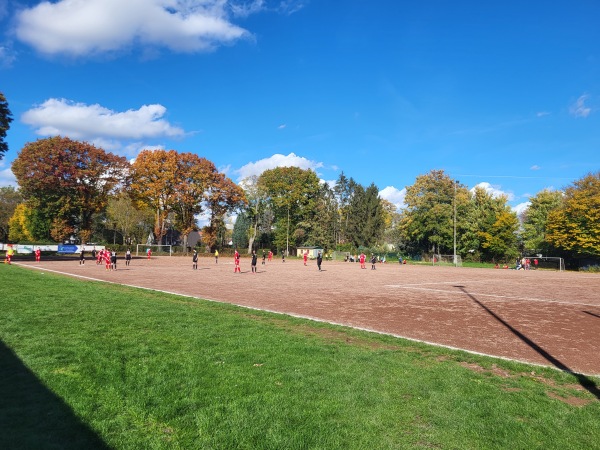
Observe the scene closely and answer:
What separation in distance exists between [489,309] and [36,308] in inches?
544

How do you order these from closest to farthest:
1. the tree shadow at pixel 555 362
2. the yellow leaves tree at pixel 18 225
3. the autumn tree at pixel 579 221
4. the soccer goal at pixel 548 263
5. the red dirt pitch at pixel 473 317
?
the tree shadow at pixel 555 362
the red dirt pitch at pixel 473 317
the autumn tree at pixel 579 221
the soccer goal at pixel 548 263
the yellow leaves tree at pixel 18 225

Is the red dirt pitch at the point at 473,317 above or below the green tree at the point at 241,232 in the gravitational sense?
below

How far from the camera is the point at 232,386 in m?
5.08

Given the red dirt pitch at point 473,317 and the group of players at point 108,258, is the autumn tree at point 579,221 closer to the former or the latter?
the red dirt pitch at point 473,317

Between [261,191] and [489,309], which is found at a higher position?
[261,191]

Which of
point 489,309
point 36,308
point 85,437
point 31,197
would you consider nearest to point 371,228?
point 31,197

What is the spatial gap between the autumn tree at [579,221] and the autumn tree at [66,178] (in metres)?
60.0

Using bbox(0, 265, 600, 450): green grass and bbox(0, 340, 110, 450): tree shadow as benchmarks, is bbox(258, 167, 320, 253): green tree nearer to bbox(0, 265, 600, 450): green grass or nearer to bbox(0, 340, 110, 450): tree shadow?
bbox(0, 265, 600, 450): green grass

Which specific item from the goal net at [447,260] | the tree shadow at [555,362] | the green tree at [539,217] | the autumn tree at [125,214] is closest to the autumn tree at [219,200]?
the autumn tree at [125,214]

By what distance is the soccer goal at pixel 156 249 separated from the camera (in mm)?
70250

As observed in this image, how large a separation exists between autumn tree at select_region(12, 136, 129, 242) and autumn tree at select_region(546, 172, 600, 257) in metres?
60.0

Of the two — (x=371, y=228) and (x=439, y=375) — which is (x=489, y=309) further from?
(x=371, y=228)

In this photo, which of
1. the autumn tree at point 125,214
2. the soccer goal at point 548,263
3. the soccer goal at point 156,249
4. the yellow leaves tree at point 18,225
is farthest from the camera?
the yellow leaves tree at point 18,225

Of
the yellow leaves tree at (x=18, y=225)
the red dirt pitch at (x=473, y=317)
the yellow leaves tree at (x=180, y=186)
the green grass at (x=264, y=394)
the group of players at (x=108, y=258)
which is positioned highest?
the yellow leaves tree at (x=180, y=186)
